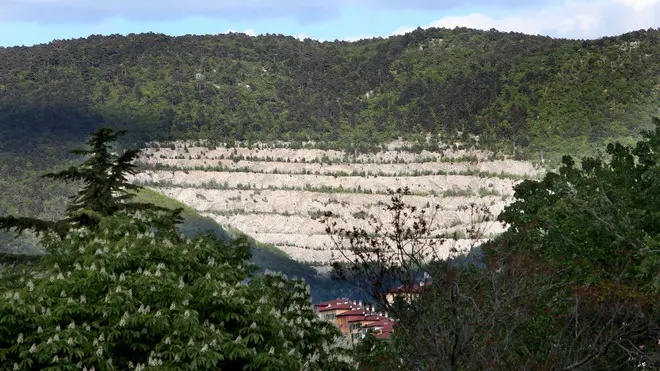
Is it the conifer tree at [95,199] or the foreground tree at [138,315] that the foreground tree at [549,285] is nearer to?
the foreground tree at [138,315]

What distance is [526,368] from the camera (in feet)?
76.4

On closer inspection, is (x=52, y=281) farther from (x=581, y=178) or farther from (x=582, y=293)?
(x=581, y=178)

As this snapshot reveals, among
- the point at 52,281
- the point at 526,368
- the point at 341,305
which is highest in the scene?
the point at 52,281

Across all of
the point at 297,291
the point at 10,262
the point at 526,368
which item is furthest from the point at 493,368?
the point at 10,262

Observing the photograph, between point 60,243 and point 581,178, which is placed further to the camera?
point 581,178

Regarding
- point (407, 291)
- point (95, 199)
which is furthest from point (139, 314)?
point (95, 199)

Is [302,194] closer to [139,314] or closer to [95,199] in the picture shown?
[95,199]

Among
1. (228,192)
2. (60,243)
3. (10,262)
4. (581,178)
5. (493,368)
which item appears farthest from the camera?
(228,192)

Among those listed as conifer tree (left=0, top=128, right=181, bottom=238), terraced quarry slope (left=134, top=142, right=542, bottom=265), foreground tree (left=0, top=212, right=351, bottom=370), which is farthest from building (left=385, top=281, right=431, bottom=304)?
terraced quarry slope (left=134, top=142, right=542, bottom=265)

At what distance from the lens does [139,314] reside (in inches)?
888

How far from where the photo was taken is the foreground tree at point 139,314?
21.8 meters

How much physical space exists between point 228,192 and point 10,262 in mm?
155332

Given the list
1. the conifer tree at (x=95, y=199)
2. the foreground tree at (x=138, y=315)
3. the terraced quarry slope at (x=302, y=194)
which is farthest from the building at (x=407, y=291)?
the terraced quarry slope at (x=302, y=194)

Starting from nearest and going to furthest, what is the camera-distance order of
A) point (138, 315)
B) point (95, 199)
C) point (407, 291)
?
point (138, 315) < point (407, 291) < point (95, 199)
